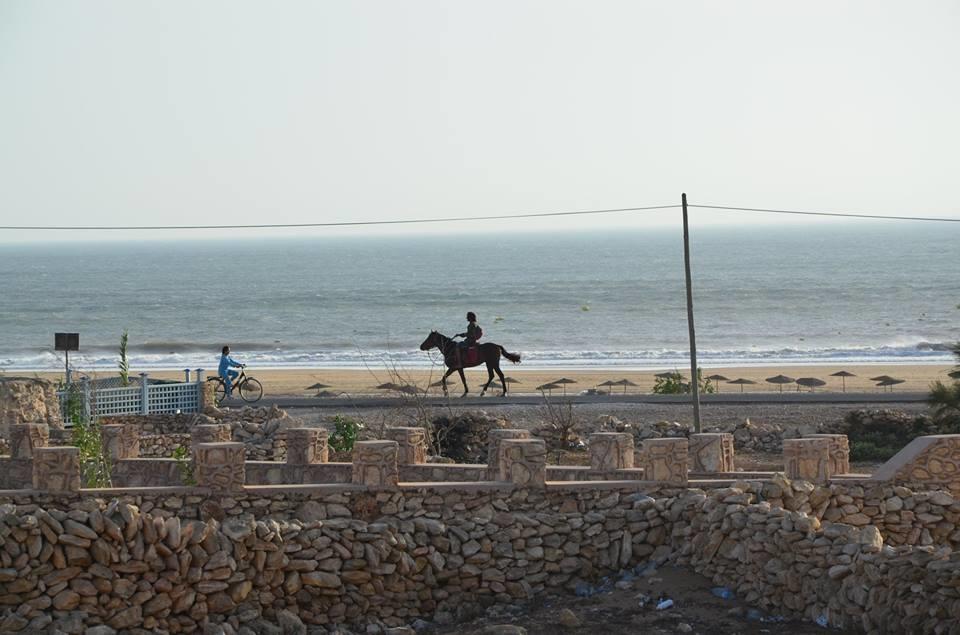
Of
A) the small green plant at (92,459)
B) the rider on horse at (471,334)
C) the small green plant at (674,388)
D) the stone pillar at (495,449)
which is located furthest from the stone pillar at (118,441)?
the small green plant at (674,388)

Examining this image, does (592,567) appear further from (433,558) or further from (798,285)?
(798,285)

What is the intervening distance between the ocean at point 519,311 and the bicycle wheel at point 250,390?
10.9m

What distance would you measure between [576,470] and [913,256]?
139m

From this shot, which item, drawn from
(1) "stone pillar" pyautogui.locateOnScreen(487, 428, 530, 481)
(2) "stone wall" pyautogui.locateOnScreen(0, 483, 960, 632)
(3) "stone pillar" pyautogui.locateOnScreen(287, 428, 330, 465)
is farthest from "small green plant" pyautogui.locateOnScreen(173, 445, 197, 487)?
(1) "stone pillar" pyautogui.locateOnScreen(487, 428, 530, 481)

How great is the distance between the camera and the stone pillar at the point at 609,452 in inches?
716

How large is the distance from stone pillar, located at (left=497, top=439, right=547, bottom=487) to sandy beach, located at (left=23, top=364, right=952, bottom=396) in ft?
77.2

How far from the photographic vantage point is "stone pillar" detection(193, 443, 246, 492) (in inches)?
672

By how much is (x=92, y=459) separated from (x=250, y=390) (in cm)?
1746

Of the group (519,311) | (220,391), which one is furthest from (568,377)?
(519,311)

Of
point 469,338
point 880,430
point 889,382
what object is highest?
point 469,338

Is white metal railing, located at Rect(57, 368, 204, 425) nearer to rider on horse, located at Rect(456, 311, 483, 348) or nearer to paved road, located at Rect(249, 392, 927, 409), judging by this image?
paved road, located at Rect(249, 392, 927, 409)

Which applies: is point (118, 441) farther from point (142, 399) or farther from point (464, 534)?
point (142, 399)

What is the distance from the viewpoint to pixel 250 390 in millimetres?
36719

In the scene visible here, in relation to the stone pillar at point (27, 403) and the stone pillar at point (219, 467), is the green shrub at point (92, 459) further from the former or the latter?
the stone pillar at point (27, 403)
